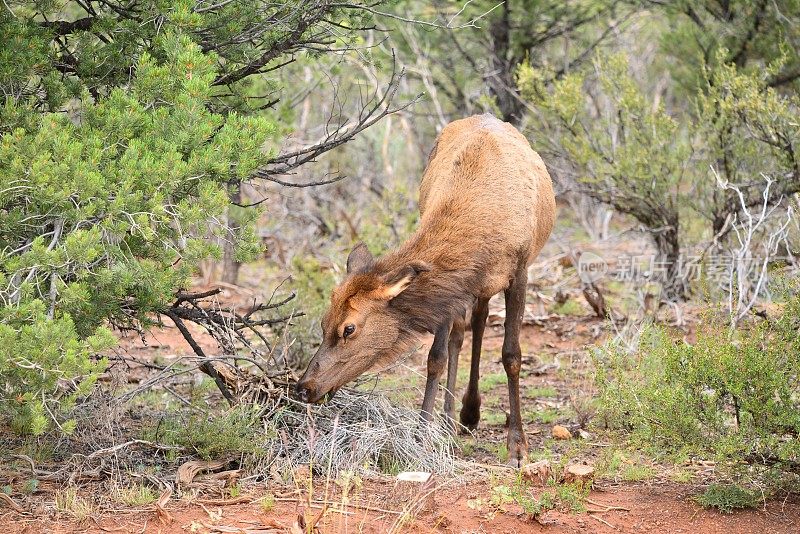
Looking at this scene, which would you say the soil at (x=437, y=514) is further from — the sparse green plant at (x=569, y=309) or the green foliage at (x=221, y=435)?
the sparse green plant at (x=569, y=309)

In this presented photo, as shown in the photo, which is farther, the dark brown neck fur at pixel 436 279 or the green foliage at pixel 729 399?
the dark brown neck fur at pixel 436 279

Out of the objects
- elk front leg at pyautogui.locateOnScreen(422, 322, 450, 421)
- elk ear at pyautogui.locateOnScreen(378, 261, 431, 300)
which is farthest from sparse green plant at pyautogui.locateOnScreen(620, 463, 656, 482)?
elk ear at pyautogui.locateOnScreen(378, 261, 431, 300)

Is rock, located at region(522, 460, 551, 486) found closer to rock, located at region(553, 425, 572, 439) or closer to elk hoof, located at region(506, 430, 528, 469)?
elk hoof, located at region(506, 430, 528, 469)

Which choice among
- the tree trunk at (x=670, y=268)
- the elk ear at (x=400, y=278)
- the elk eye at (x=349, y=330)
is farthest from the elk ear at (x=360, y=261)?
the tree trunk at (x=670, y=268)

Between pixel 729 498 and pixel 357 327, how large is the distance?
2.64 meters

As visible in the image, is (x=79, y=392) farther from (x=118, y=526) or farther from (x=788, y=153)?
(x=788, y=153)

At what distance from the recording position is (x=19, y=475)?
6.29m

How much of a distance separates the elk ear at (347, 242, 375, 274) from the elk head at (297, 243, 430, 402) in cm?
1

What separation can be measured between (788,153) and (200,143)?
270 inches

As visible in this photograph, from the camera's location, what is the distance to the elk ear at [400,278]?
673 cm

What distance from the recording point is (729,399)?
6320 millimetres

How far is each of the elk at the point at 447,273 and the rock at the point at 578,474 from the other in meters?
1.17

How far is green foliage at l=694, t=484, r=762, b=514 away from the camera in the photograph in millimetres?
5996

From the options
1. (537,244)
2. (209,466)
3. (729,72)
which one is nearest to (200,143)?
(209,466)
